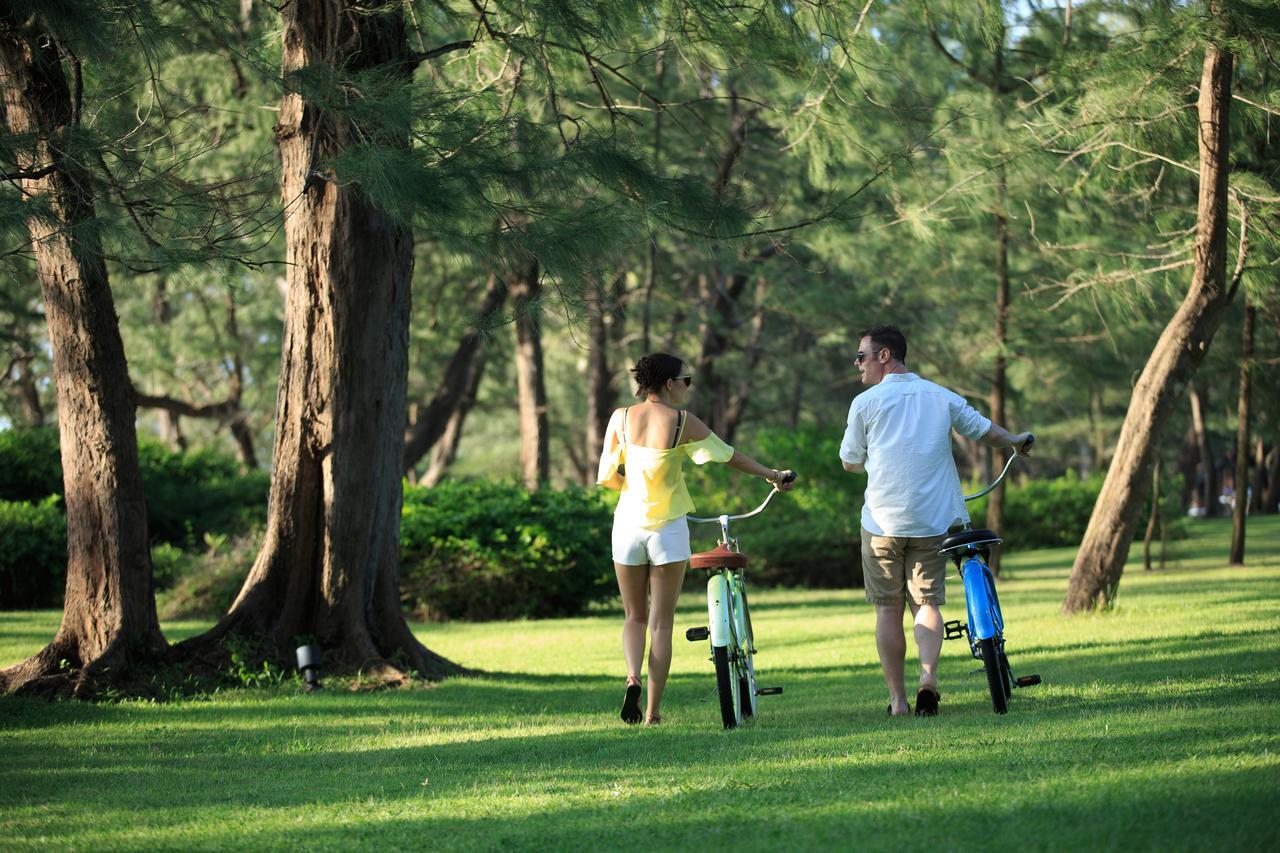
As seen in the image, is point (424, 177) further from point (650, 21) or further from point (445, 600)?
point (445, 600)

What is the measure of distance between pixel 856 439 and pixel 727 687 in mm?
1370

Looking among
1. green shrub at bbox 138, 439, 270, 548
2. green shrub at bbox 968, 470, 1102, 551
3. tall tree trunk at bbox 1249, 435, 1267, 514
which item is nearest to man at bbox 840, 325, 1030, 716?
green shrub at bbox 138, 439, 270, 548

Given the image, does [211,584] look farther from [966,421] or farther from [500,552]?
[966,421]

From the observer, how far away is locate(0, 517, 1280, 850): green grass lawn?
14.6ft

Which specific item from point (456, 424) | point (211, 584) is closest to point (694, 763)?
point (211, 584)

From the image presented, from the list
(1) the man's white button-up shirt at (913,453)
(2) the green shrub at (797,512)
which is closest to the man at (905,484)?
(1) the man's white button-up shirt at (913,453)

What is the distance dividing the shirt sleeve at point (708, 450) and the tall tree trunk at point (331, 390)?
121 inches


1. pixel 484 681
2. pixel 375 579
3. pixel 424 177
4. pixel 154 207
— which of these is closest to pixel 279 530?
pixel 375 579

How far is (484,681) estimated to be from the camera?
381 inches

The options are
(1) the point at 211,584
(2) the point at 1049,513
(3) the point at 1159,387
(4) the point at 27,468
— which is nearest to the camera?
(3) the point at 1159,387

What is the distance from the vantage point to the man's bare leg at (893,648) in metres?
6.77

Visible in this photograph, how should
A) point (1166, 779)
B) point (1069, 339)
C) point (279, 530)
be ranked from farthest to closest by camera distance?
point (1069, 339) < point (279, 530) < point (1166, 779)

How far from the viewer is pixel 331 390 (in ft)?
29.8

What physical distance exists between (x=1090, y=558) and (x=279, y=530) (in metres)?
6.93
